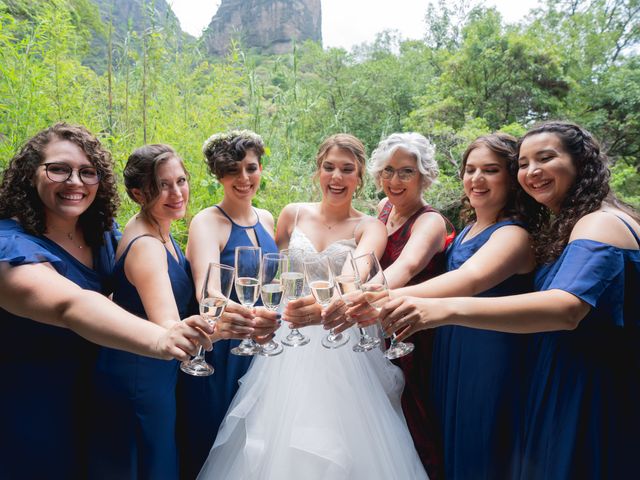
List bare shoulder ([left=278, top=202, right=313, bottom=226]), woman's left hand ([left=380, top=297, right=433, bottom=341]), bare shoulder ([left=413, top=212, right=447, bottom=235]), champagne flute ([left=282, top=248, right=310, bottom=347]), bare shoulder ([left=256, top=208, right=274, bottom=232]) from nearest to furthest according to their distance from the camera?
woman's left hand ([left=380, top=297, right=433, bottom=341]), champagne flute ([left=282, top=248, right=310, bottom=347]), bare shoulder ([left=413, top=212, right=447, bottom=235]), bare shoulder ([left=256, top=208, right=274, bottom=232]), bare shoulder ([left=278, top=202, right=313, bottom=226])

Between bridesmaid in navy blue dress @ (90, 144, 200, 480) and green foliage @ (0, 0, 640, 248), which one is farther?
green foliage @ (0, 0, 640, 248)

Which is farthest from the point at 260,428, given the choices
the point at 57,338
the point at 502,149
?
the point at 502,149

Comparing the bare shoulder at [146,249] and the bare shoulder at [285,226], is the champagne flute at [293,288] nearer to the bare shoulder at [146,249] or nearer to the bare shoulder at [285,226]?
the bare shoulder at [146,249]

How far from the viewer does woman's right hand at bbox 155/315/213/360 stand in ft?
3.94

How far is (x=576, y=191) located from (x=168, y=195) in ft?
6.03

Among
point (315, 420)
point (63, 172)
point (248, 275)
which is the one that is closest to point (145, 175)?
point (63, 172)

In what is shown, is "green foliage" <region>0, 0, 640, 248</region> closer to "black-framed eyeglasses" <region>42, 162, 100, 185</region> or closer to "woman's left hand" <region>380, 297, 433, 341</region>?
"black-framed eyeglasses" <region>42, 162, 100, 185</region>

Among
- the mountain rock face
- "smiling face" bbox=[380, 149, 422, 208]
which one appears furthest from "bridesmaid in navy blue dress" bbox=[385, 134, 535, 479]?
the mountain rock face

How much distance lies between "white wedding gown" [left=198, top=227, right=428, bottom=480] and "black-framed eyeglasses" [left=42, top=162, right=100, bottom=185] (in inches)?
44.5

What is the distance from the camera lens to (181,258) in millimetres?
1984

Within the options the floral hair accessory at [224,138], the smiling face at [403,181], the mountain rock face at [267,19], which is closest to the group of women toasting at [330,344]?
the smiling face at [403,181]

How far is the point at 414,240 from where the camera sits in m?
2.09

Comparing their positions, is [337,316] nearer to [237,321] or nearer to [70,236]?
[237,321]

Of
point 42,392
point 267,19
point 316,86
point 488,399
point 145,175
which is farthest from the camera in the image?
point 267,19
